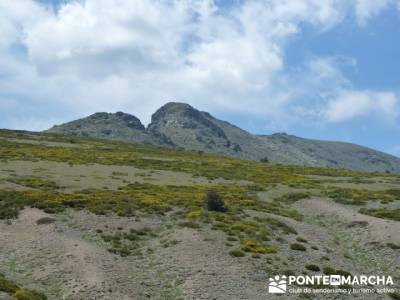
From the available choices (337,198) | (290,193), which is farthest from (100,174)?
(337,198)

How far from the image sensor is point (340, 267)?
41.2 meters

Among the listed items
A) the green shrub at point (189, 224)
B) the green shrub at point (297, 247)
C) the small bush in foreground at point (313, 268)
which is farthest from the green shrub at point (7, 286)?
the green shrub at point (297, 247)

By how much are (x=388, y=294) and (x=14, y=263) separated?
27097 mm

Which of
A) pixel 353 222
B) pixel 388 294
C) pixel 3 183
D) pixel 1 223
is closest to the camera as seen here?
pixel 388 294

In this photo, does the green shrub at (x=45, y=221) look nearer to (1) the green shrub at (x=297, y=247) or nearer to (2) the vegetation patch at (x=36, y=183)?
(1) the green shrub at (x=297, y=247)

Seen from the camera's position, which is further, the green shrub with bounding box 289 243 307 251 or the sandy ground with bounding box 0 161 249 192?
the sandy ground with bounding box 0 161 249 192

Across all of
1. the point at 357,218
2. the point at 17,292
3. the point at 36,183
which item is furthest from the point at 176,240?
the point at 36,183

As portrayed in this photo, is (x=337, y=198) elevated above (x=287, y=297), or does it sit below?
above

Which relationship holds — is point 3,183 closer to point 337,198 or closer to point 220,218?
point 220,218

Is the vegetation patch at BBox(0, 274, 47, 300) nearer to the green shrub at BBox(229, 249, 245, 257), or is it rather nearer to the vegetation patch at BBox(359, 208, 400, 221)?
the green shrub at BBox(229, 249, 245, 257)
